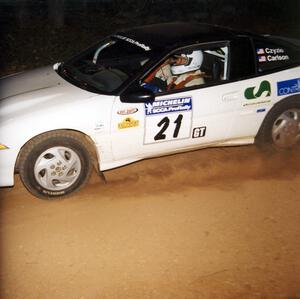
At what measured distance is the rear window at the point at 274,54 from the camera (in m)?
4.93

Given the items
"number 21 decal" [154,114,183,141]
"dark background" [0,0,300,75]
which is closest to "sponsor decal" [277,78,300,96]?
"number 21 decal" [154,114,183,141]

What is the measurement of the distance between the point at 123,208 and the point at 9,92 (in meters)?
1.84

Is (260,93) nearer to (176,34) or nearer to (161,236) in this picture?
(176,34)

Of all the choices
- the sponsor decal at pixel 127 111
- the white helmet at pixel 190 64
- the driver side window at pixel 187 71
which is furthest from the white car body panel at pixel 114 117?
the white helmet at pixel 190 64

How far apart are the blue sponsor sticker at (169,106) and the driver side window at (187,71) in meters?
0.15

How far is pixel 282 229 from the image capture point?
4.04 meters

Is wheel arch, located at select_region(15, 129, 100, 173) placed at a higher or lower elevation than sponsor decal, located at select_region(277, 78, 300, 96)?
lower

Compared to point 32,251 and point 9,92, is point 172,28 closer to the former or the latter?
point 9,92

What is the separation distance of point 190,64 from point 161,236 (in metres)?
2.04

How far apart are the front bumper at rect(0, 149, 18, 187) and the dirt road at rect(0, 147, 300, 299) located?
1.06 ft

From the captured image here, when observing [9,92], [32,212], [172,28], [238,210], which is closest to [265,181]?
[238,210]

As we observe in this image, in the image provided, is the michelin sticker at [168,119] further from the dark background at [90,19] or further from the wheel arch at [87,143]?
the dark background at [90,19]

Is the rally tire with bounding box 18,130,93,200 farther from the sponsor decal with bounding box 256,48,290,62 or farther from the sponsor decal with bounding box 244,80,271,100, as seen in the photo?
the sponsor decal with bounding box 256,48,290,62

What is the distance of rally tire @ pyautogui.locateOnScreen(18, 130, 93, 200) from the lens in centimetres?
409
